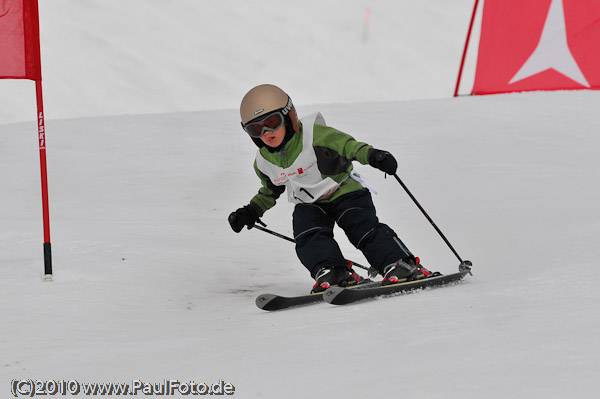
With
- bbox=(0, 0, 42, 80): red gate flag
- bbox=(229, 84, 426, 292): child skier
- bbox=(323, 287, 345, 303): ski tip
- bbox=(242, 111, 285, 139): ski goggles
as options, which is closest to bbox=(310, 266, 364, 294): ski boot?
bbox=(229, 84, 426, 292): child skier

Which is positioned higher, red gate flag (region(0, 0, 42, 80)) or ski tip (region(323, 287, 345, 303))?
red gate flag (region(0, 0, 42, 80))

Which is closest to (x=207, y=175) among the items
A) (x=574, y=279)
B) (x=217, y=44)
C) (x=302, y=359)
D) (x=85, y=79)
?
(x=574, y=279)

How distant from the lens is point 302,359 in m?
2.30

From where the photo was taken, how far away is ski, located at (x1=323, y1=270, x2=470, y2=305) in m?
3.26

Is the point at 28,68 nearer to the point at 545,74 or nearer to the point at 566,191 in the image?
the point at 566,191

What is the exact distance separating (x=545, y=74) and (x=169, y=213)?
5.81 m

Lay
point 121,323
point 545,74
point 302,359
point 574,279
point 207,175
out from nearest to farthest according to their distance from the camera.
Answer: point 302,359, point 574,279, point 121,323, point 207,175, point 545,74

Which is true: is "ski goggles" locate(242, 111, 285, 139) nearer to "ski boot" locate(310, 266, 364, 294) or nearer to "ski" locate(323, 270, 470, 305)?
"ski boot" locate(310, 266, 364, 294)

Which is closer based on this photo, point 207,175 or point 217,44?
point 207,175

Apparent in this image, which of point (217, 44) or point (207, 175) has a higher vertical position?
point (217, 44)

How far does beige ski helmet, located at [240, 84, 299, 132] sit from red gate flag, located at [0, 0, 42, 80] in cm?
120

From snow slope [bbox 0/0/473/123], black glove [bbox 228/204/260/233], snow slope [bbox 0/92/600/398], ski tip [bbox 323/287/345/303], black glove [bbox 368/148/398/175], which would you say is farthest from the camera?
snow slope [bbox 0/0/473/123]

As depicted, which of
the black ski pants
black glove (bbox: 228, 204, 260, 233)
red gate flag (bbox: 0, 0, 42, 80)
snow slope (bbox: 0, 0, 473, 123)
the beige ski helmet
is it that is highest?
snow slope (bbox: 0, 0, 473, 123)

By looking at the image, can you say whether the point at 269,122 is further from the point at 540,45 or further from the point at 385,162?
the point at 540,45
